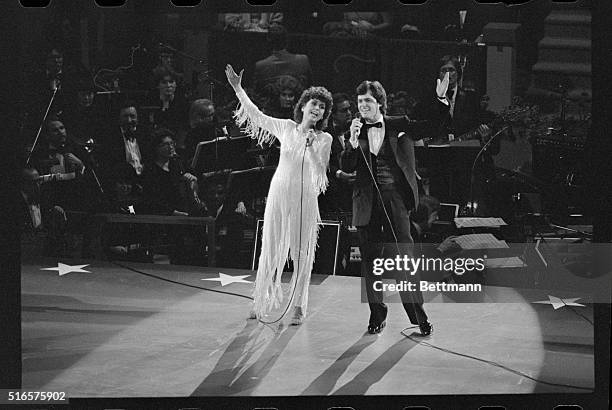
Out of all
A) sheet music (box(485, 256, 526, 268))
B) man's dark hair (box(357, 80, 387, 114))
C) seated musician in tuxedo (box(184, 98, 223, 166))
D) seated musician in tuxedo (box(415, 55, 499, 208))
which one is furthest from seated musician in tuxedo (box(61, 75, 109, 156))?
sheet music (box(485, 256, 526, 268))

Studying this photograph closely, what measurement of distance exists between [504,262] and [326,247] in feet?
2.59

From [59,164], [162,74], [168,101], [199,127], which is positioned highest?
[162,74]

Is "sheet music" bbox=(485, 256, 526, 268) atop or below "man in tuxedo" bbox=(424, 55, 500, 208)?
below

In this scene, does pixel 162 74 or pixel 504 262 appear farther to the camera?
pixel 504 262

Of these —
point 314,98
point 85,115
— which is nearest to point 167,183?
point 85,115

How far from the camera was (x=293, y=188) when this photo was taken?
4461 mm

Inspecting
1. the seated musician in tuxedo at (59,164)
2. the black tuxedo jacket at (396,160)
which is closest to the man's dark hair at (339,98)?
the black tuxedo jacket at (396,160)

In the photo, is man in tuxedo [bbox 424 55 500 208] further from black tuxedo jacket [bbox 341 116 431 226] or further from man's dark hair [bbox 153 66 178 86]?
man's dark hair [bbox 153 66 178 86]

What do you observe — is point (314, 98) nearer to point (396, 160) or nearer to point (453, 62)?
point (396, 160)

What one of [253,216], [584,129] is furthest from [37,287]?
[584,129]

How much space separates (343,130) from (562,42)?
3.38ft

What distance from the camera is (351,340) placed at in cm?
448

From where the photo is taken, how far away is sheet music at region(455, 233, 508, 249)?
14.8 ft

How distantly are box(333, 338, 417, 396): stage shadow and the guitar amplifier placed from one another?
43cm
